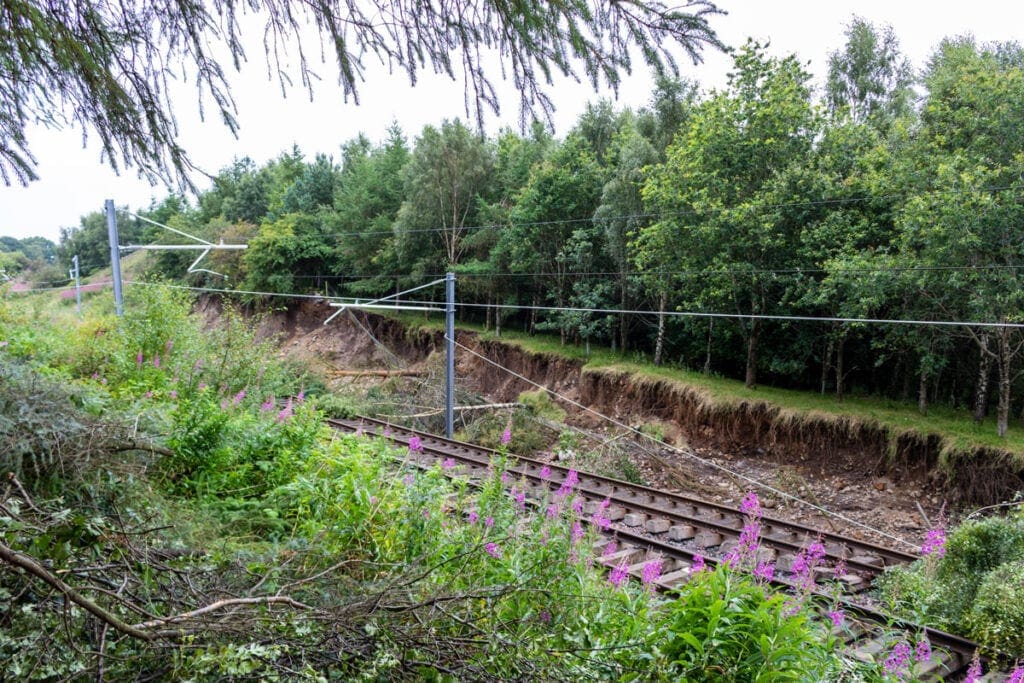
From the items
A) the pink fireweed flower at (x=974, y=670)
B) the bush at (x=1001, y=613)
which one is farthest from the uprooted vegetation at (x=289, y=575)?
the bush at (x=1001, y=613)

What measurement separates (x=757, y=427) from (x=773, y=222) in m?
5.29

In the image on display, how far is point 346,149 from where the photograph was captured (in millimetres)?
47719

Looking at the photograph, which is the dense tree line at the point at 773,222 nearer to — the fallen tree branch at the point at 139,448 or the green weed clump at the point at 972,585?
the fallen tree branch at the point at 139,448

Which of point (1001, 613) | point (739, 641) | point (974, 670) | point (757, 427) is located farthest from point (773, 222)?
point (739, 641)

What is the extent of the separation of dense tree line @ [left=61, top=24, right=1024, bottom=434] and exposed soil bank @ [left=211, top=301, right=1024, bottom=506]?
1.36 m

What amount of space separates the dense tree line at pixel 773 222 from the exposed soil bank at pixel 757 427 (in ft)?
4.46

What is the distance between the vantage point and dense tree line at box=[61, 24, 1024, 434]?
12188 mm

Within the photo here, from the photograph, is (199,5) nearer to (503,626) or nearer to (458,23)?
(458,23)

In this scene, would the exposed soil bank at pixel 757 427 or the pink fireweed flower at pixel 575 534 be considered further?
the exposed soil bank at pixel 757 427

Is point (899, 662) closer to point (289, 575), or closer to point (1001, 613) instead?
point (289, 575)

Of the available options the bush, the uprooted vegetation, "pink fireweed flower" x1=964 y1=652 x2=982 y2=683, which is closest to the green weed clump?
the bush

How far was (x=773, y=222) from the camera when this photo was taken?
49.9 feet

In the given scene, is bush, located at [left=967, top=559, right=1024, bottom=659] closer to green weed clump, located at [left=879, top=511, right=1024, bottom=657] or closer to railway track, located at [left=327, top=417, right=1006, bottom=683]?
green weed clump, located at [left=879, top=511, right=1024, bottom=657]

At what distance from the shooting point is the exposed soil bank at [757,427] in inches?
487
